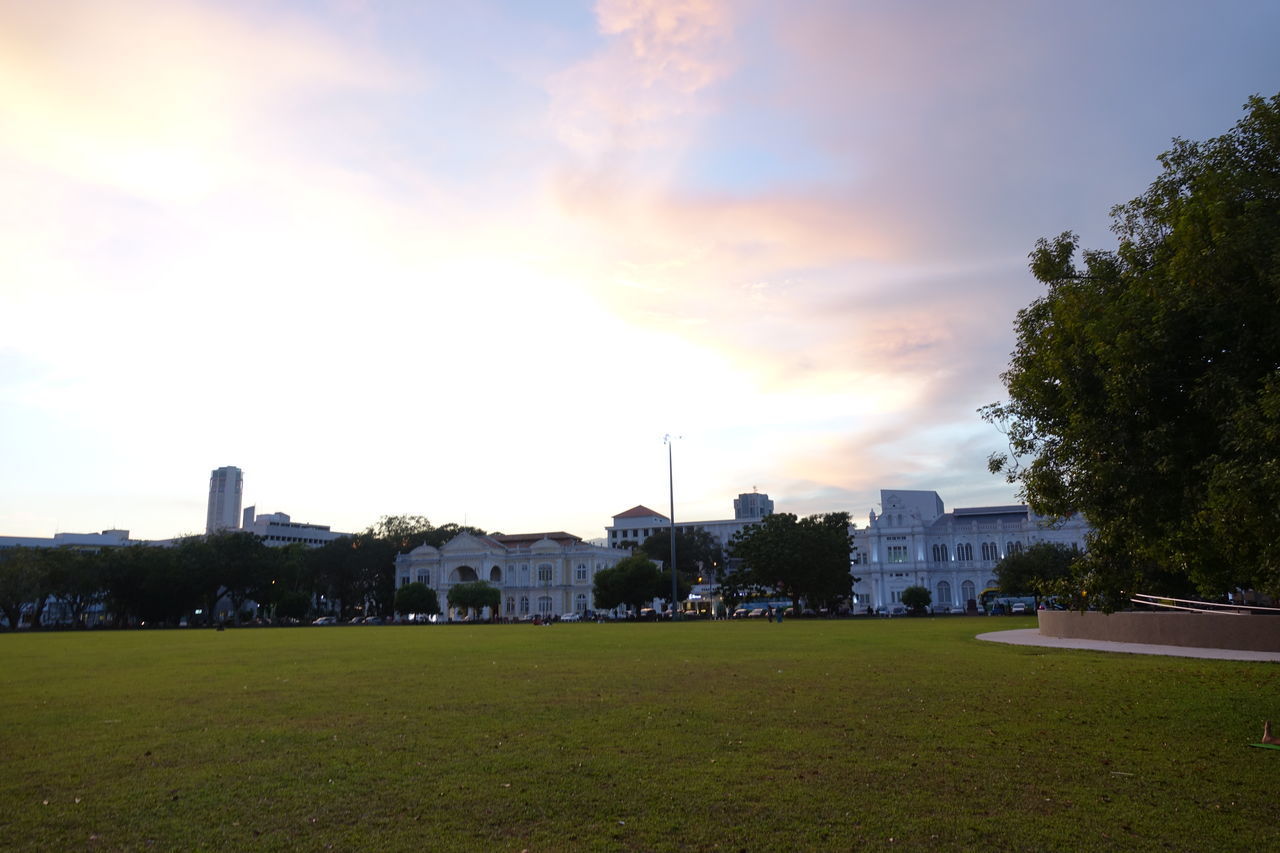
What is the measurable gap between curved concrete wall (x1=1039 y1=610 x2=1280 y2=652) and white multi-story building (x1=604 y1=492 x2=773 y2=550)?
139855 millimetres

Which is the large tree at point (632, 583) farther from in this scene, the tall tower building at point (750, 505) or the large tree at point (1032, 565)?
the tall tower building at point (750, 505)

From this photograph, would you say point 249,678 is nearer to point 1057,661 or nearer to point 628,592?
point 1057,661

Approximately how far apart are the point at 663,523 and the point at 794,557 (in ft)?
329

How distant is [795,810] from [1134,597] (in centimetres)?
933

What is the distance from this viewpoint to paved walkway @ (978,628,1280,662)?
78.8 ft

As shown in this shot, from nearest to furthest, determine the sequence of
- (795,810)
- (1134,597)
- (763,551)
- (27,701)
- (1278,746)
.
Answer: (795,810) < (1278,746) < (1134,597) < (27,701) < (763,551)

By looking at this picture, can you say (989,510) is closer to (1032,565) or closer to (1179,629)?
(1032,565)

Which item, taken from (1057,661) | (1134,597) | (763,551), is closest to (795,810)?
(1134,597)

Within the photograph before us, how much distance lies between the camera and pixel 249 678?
20609 millimetres

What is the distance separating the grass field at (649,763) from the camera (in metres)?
7.29

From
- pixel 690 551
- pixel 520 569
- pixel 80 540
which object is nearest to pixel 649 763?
pixel 520 569

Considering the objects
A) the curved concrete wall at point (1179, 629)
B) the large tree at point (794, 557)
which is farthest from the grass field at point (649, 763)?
the large tree at point (794, 557)

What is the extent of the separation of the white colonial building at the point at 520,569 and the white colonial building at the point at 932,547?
112 feet

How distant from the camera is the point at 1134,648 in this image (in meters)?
28.0
